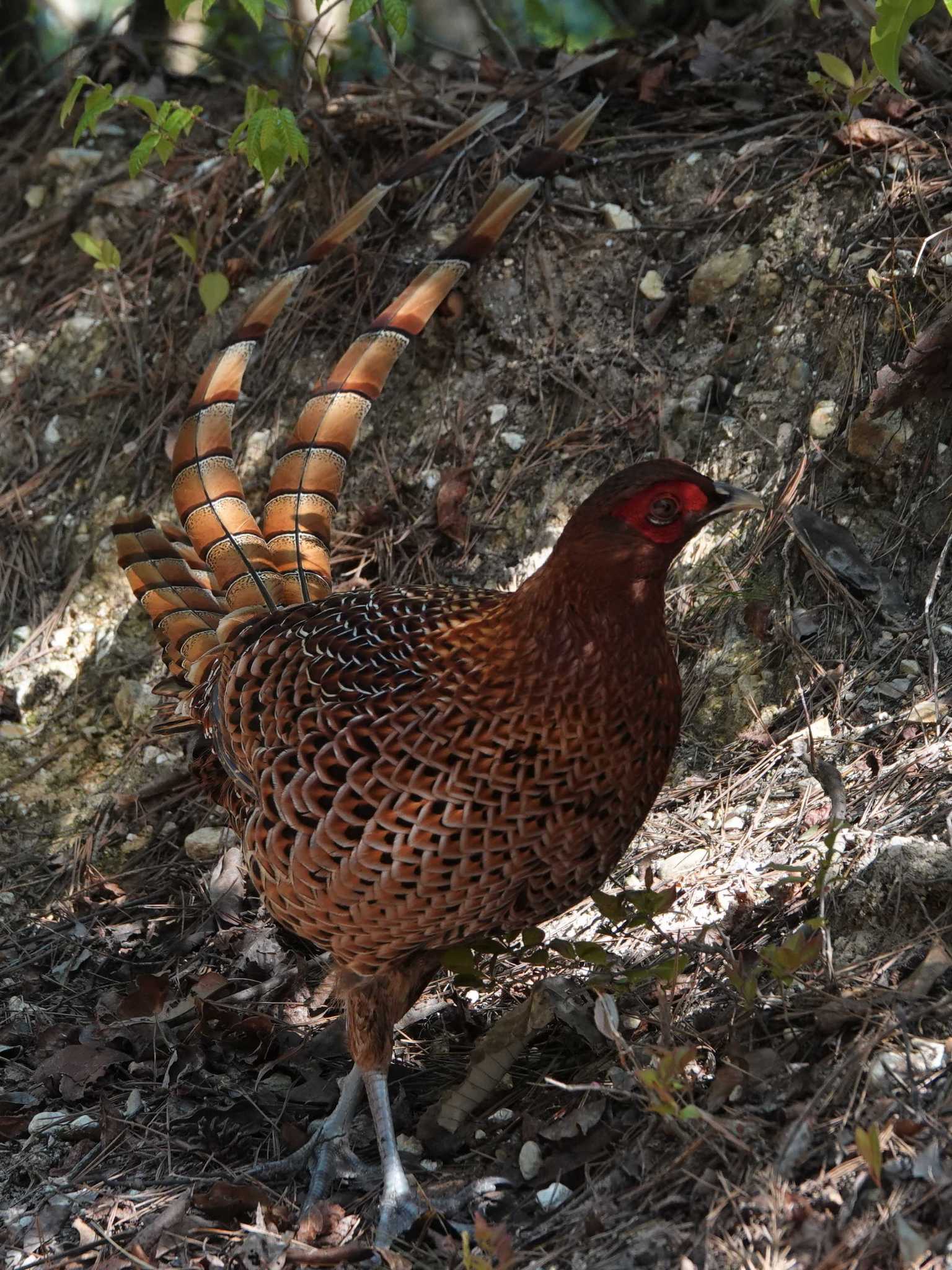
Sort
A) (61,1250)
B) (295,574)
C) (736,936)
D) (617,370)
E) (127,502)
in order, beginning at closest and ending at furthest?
1. (61,1250)
2. (736,936)
3. (295,574)
4. (617,370)
5. (127,502)

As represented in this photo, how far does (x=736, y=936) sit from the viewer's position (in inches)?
119

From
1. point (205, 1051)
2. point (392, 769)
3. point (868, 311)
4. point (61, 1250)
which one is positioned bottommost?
point (205, 1051)

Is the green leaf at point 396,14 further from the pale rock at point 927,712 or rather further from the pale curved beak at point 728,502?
the pale rock at point 927,712

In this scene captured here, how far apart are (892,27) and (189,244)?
282cm

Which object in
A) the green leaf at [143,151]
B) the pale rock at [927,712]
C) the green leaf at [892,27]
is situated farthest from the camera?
the green leaf at [143,151]

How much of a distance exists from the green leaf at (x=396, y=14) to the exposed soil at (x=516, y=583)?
36.2 inches

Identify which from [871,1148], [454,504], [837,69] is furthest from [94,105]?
[871,1148]

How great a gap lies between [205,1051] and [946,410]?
105 inches

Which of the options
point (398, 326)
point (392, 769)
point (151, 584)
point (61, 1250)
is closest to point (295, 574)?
point (151, 584)

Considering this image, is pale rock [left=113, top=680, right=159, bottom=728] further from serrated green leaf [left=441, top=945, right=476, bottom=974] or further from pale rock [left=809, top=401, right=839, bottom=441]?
pale rock [left=809, top=401, right=839, bottom=441]

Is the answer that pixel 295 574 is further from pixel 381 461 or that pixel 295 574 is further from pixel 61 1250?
pixel 61 1250

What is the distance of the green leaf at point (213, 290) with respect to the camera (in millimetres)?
4598

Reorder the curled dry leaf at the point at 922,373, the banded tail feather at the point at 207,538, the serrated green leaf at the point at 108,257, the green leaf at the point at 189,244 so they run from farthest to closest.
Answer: the serrated green leaf at the point at 108,257 → the green leaf at the point at 189,244 → the banded tail feather at the point at 207,538 → the curled dry leaf at the point at 922,373

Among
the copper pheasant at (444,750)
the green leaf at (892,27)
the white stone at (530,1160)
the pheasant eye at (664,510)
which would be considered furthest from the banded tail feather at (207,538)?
the green leaf at (892,27)
